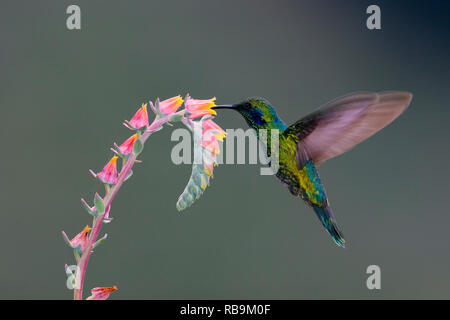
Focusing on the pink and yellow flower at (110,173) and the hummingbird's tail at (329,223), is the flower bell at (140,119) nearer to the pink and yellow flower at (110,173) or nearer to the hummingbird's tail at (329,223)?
the pink and yellow flower at (110,173)

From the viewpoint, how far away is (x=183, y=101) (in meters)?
0.81

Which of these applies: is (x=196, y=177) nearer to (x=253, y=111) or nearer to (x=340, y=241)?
(x=253, y=111)

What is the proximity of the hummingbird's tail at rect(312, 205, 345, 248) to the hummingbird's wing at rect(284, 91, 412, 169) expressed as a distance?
0.12 metres

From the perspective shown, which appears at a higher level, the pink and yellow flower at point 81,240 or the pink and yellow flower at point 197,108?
the pink and yellow flower at point 197,108

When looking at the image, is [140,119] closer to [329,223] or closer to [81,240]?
[81,240]

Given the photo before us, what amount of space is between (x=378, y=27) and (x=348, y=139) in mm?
2216

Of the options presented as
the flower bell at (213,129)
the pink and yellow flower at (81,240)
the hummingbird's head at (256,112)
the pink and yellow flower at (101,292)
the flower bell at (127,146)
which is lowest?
the pink and yellow flower at (101,292)

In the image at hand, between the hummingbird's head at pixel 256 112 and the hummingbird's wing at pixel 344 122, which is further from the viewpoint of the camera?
the hummingbird's head at pixel 256 112

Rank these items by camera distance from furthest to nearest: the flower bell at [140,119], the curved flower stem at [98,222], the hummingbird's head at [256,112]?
the hummingbird's head at [256,112], the flower bell at [140,119], the curved flower stem at [98,222]

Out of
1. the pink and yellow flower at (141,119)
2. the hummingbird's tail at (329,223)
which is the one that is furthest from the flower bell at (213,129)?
the hummingbird's tail at (329,223)

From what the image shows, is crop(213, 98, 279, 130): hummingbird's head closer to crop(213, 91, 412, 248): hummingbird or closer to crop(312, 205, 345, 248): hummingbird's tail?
crop(213, 91, 412, 248): hummingbird

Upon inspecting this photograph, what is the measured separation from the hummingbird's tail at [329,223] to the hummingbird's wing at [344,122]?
0.40 feet

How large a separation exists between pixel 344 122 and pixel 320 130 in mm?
60

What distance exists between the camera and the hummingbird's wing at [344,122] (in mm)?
802
